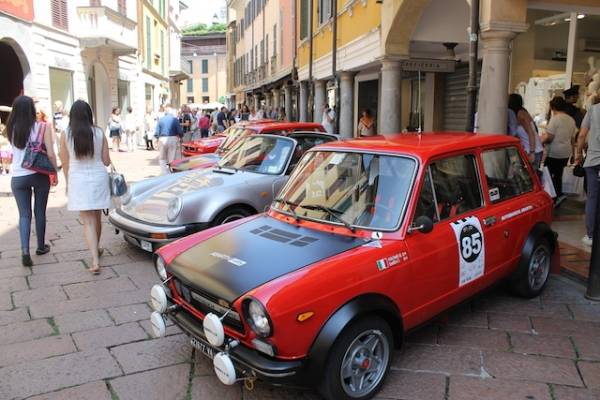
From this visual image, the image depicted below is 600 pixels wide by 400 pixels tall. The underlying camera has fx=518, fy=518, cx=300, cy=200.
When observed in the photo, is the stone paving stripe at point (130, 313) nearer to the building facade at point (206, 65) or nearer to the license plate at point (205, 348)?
the license plate at point (205, 348)

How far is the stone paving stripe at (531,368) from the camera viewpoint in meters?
3.26

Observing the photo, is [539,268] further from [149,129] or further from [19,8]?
[149,129]

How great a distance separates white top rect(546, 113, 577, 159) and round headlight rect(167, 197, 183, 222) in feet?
17.6

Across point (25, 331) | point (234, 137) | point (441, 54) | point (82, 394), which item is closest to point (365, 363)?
point (82, 394)

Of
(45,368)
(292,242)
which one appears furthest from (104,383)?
(292,242)

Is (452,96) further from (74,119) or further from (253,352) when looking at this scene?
(253,352)

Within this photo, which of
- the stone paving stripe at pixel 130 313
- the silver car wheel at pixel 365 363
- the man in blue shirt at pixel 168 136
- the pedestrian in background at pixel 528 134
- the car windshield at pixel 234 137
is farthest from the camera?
the man in blue shirt at pixel 168 136

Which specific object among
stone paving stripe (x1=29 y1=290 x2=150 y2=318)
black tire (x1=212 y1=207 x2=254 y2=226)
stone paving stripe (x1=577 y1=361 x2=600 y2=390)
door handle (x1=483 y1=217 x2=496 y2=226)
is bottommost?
stone paving stripe (x1=577 y1=361 x2=600 y2=390)

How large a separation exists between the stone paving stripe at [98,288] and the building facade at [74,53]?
6315mm

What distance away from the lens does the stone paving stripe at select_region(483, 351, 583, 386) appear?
3264 mm

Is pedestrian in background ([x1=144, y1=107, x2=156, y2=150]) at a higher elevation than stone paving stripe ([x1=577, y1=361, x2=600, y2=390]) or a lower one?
higher

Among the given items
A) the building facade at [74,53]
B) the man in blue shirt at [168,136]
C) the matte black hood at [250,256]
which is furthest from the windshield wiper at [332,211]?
the man in blue shirt at [168,136]

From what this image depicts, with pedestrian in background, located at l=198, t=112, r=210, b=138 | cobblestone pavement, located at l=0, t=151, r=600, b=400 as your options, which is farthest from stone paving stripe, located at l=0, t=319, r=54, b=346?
pedestrian in background, located at l=198, t=112, r=210, b=138

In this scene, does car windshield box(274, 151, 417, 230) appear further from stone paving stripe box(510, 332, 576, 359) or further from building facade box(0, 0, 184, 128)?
building facade box(0, 0, 184, 128)
